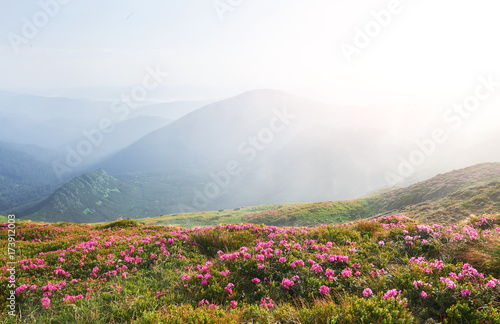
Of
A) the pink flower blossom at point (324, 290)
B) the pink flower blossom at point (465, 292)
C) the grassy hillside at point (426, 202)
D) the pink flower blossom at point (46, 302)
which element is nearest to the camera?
the pink flower blossom at point (465, 292)

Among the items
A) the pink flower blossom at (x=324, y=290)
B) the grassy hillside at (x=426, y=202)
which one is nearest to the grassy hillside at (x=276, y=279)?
the pink flower blossom at (x=324, y=290)

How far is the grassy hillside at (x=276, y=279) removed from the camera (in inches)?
201

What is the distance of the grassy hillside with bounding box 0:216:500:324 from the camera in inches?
201

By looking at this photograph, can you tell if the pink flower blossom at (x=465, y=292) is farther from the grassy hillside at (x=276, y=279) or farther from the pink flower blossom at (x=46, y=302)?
the pink flower blossom at (x=46, y=302)

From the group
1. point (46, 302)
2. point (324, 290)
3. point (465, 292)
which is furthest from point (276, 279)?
point (46, 302)

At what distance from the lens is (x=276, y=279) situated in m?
7.17

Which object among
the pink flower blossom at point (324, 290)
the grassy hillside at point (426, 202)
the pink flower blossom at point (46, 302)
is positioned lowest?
the grassy hillside at point (426, 202)

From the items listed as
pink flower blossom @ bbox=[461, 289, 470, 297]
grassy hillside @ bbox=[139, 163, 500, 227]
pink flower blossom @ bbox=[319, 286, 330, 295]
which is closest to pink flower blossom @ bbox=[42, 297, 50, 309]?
pink flower blossom @ bbox=[319, 286, 330, 295]

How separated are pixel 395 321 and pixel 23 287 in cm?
1063

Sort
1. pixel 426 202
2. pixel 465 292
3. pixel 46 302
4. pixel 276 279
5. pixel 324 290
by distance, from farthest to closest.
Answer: pixel 426 202, pixel 276 279, pixel 46 302, pixel 324 290, pixel 465 292

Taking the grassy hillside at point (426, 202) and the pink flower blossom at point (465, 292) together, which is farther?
the grassy hillside at point (426, 202)

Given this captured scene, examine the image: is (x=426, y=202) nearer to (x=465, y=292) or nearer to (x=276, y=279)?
(x=465, y=292)

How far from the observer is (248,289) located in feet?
22.5

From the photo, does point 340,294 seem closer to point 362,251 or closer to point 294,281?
point 294,281
